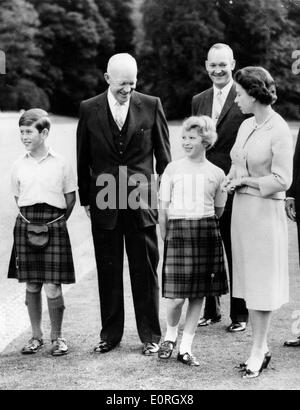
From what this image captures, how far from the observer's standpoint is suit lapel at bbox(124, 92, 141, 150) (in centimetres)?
478

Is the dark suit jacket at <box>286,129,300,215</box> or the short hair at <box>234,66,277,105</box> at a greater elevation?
the short hair at <box>234,66,277,105</box>

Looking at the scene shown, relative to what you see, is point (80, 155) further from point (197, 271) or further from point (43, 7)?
point (43, 7)

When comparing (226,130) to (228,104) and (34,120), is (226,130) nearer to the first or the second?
(228,104)

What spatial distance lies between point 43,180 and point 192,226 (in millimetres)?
1059

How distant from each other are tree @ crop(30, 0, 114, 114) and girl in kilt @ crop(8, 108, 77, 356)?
81.4ft

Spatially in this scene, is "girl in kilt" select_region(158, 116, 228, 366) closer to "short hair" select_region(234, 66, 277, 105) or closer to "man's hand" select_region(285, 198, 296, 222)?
"short hair" select_region(234, 66, 277, 105)

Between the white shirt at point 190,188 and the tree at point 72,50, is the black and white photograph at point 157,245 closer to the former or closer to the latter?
the white shirt at point 190,188

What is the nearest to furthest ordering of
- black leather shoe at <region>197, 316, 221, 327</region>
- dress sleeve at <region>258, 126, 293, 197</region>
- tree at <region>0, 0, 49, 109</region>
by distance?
dress sleeve at <region>258, 126, 293, 197</region>, black leather shoe at <region>197, 316, 221, 327</region>, tree at <region>0, 0, 49, 109</region>

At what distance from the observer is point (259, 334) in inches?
174

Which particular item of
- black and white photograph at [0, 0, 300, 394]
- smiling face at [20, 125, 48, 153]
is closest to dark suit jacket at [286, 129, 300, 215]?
black and white photograph at [0, 0, 300, 394]

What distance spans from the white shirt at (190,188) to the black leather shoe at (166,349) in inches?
34.0

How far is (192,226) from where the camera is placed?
15.1 feet
